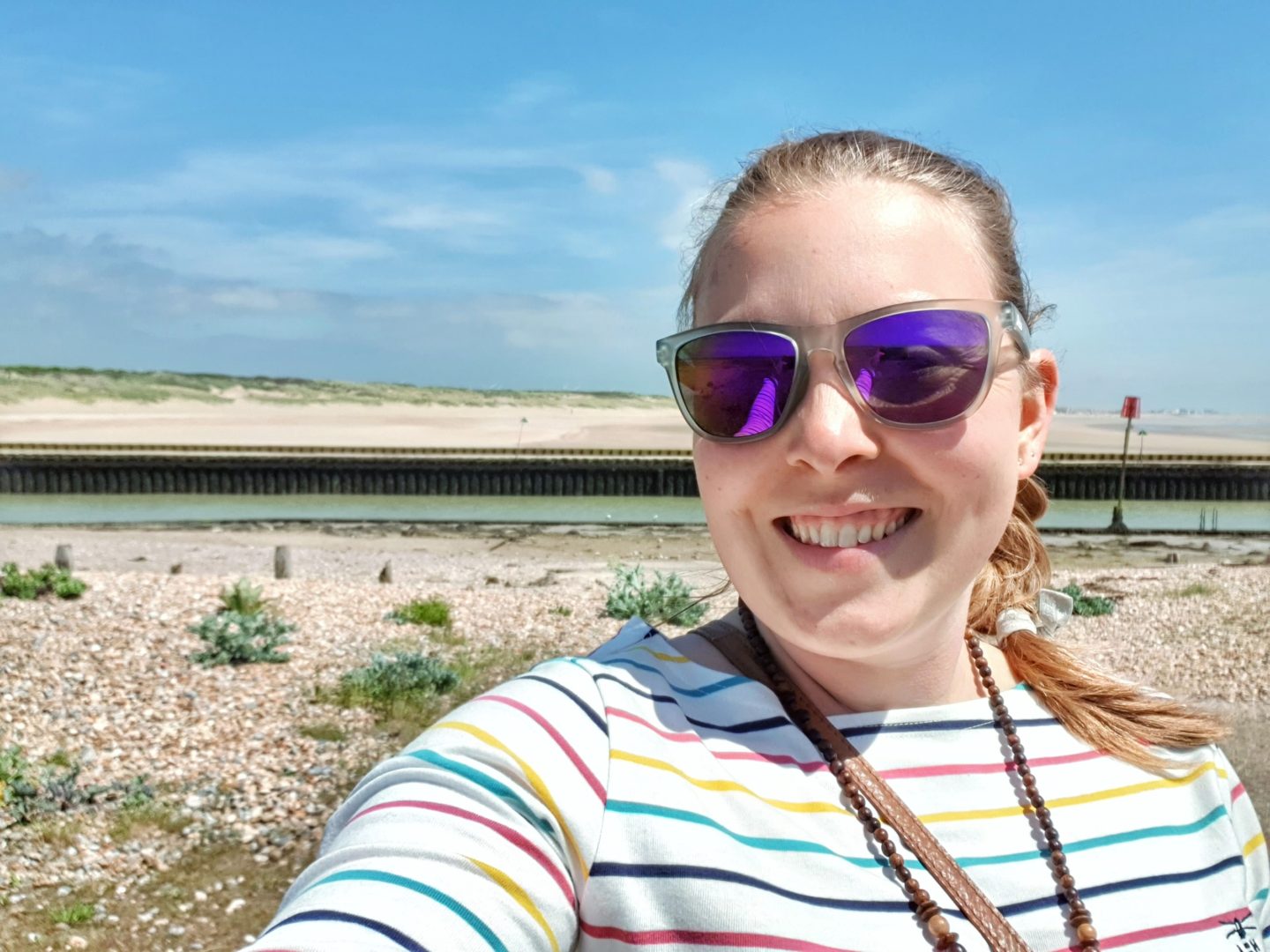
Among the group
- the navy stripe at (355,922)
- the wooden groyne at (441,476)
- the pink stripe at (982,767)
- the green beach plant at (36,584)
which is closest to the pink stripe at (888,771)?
the pink stripe at (982,767)

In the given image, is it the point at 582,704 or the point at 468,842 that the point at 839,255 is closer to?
the point at 582,704

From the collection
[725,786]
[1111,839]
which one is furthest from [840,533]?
[1111,839]

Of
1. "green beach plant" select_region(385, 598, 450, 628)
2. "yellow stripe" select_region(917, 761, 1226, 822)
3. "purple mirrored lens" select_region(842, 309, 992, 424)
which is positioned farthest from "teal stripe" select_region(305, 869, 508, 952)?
"green beach plant" select_region(385, 598, 450, 628)

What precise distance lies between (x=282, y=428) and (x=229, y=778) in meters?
68.8

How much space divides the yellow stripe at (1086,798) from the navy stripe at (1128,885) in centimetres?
12

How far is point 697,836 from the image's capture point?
1162 mm

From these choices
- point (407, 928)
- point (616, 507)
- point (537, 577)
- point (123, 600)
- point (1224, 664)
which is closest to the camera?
point (407, 928)

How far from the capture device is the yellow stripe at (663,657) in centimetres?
143

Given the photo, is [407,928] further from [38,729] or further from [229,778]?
[38,729]

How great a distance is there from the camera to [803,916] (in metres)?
1.16

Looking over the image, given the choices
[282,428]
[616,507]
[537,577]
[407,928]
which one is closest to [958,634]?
[407,928]

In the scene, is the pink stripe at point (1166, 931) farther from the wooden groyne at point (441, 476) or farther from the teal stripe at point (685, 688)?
the wooden groyne at point (441, 476)

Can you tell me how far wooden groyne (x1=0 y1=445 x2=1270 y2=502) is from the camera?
3472cm

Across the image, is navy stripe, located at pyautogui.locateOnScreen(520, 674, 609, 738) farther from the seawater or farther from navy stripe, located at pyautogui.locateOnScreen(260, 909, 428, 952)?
the seawater
